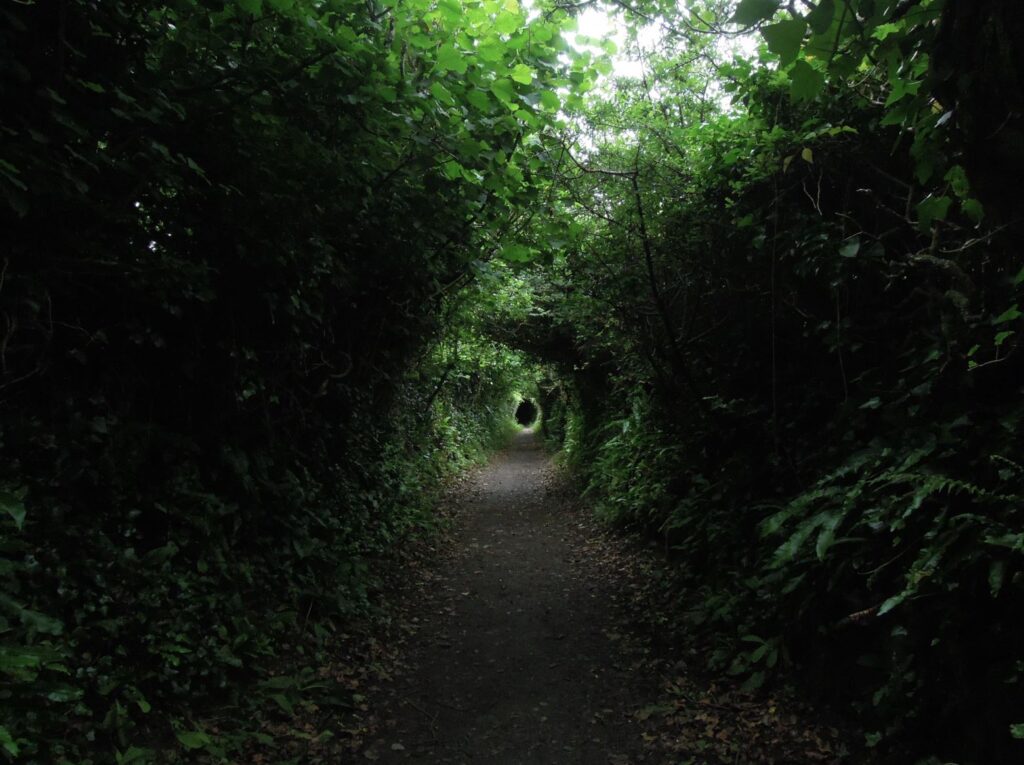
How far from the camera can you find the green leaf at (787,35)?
1756mm

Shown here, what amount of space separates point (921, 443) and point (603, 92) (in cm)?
626

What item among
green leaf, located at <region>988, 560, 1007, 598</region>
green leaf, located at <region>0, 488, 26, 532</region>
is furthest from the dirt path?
green leaf, located at <region>0, 488, 26, 532</region>

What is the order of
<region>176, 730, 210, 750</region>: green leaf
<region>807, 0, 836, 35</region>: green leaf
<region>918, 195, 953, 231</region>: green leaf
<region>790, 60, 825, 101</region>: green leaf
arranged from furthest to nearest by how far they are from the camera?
<region>176, 730, 210, 750</region>: green leaf, <region>918, 195, 953, 231</region>: green leaf, <region>790, 60, 825, 101</region>: green leaf, <region>807, 0, 836, 35</region>: green leaf

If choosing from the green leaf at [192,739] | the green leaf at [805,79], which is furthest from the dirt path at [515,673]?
the green leaf at [805,79]

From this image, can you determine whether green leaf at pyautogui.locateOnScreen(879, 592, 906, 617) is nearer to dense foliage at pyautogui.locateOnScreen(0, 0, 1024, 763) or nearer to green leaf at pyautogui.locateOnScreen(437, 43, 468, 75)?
dense foliage at pyautogui.locateOnScreen(0, 0, 1024, 763)

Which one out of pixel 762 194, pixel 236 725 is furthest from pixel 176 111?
pixel 762 194

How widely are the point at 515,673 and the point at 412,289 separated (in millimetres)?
4483

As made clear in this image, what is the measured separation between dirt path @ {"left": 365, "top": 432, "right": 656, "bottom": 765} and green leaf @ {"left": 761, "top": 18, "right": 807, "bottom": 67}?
426cm

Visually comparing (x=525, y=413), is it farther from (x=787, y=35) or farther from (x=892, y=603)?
(x=787, y=35)

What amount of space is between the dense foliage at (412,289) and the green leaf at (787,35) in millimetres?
17

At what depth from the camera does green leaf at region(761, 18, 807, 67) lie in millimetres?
1756

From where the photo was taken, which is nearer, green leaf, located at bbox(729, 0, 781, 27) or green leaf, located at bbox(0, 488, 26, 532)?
green leaf, located at bbox(729, 0, 781, 27)

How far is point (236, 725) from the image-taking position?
3.89m

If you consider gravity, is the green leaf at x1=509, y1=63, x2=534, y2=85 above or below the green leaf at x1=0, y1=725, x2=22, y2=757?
above
